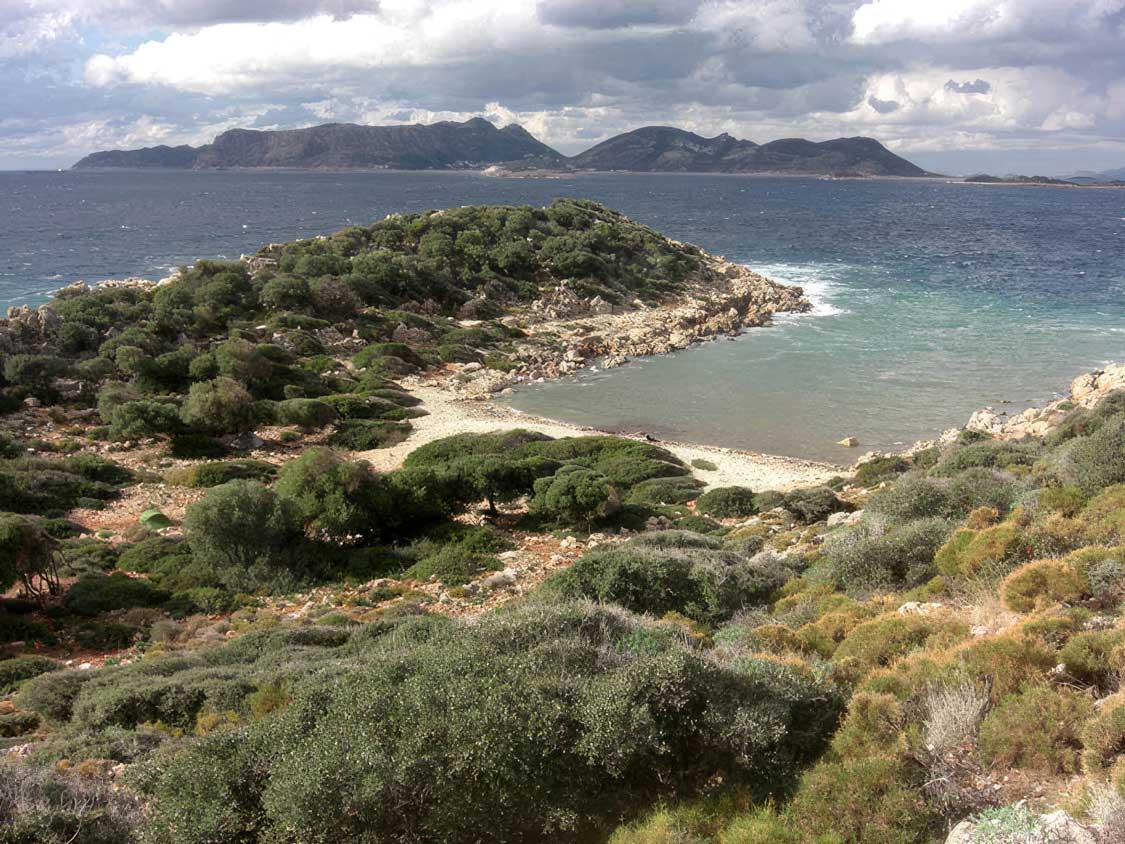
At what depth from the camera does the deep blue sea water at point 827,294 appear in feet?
111

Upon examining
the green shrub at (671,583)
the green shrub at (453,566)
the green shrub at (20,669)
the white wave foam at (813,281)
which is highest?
the white wave foam at (813,281)

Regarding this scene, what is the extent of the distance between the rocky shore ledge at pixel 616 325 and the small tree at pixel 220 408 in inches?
402

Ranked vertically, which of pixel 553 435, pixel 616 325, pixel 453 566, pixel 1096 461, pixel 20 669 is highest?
pixel 616 325

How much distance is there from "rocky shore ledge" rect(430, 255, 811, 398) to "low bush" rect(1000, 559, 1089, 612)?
92.4ft

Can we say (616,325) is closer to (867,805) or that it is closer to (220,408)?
(220,408)

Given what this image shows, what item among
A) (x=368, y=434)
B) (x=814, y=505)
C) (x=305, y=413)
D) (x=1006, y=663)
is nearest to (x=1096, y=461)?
(x=814, y=505)

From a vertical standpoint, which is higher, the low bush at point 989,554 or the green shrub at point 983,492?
the low bush at point 989,554

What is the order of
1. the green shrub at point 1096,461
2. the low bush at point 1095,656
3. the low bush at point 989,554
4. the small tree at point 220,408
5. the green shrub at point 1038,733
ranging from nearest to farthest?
1. the green shrub at point 1038,733
2. the low bush at point 1095,656
3. the low bush at point 989,554
4. the green shrub at point 1096,461
5. the small tree at point 220,408

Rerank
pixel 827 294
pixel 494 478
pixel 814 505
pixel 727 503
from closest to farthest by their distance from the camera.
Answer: pixel 814 505 → pixel 494 478 → pixel 727 503 → pixel 827 294

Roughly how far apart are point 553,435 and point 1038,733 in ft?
78.0

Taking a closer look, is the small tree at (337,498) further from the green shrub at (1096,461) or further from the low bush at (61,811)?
the green shrub at (1096,461)

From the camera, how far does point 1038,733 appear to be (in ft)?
20.5

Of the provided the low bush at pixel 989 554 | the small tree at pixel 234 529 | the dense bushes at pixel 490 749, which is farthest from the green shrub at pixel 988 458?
the small tree at pixel 234 529

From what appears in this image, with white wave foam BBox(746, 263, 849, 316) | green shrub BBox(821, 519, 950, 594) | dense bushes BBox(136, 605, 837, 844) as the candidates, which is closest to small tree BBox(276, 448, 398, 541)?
green shrub BBox(821, 519, 950, 594)
